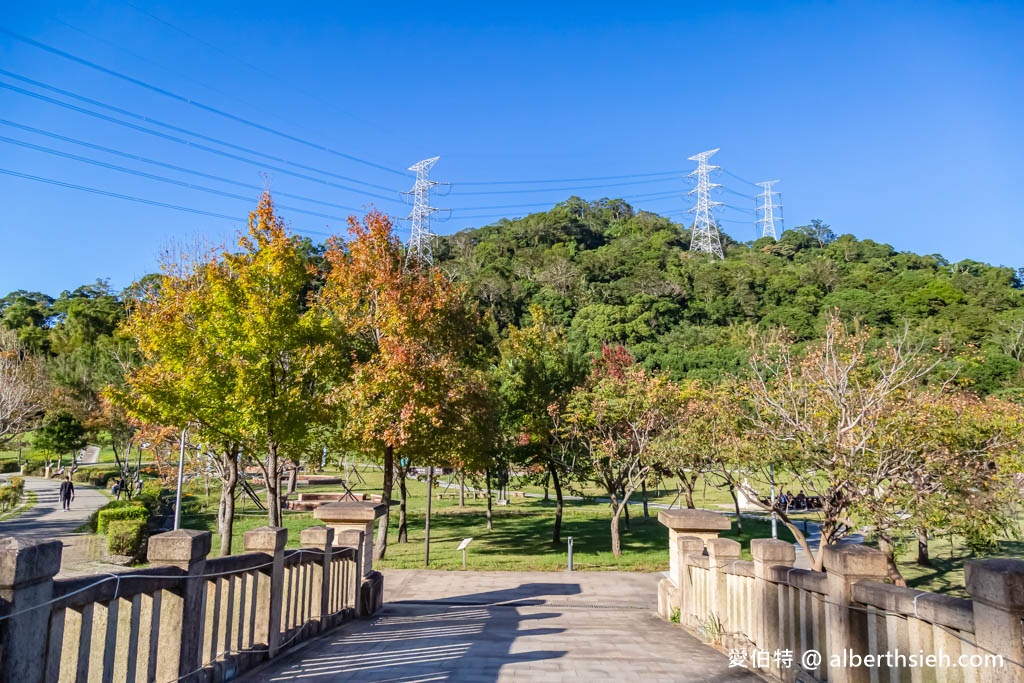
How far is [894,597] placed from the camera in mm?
4281

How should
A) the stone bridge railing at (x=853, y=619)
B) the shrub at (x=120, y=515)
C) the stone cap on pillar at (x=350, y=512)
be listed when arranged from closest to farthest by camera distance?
the stone bridge railing at (x=853, y=619), the stone cap on pillar at (x=350, y=512), the shrub at (x=120, y=515)

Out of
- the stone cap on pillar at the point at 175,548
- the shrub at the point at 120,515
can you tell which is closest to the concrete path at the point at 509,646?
the stone cap on pillar at the point at 175,548

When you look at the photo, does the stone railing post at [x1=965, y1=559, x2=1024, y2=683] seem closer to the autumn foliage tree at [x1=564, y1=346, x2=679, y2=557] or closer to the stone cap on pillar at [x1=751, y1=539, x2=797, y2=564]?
the stone cap on pillar at [x1=751, y1=539, x2=797, y2=564]

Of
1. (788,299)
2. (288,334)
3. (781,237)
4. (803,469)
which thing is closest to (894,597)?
(803,469)

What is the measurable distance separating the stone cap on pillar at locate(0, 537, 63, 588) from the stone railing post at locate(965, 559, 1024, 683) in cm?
441

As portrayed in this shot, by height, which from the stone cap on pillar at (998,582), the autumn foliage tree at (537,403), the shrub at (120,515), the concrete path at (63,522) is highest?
the autumn foliage tree at (537,403)

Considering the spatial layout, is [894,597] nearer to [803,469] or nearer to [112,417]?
[803,469]

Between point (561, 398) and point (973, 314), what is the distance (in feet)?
202

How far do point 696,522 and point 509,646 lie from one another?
3774mm

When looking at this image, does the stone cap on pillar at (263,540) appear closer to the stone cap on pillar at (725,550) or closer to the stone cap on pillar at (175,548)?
the stone cap on pillar at (175,548)

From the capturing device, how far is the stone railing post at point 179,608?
4479mm

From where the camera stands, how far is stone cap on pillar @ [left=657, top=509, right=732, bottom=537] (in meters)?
9.78

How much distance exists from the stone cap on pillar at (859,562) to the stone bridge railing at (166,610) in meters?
4.46

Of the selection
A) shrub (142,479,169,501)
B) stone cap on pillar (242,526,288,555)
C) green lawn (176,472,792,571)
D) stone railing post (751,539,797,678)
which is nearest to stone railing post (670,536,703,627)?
stone railing post (751,539,797,678)
